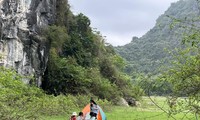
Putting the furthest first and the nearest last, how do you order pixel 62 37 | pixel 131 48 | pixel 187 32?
pixel 131 48, pixel 62 37, pixel 187 32

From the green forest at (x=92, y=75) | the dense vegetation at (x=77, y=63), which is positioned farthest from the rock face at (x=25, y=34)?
the dense vegetation at (x=77, y=63)

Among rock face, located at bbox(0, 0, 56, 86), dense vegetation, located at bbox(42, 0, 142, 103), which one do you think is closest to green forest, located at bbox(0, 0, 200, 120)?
dense vegetation, located at bbox(42, 0, 142, 103)

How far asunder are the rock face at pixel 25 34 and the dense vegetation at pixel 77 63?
41.0 inches

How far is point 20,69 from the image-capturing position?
19.5 meters

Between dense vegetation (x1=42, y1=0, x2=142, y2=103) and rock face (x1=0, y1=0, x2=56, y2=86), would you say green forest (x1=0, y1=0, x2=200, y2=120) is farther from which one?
rock face (x1=0, y1=0, x2=56, y2=86)

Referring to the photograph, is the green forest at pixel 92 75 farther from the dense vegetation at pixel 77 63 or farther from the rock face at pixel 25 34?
the rock face at pixel 25 34

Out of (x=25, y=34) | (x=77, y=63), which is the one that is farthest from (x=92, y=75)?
(x=25, y=34)

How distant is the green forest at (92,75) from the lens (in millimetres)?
4340

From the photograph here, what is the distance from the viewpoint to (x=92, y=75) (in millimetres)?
24766

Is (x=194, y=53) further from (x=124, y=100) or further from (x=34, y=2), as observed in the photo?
(x=124, y=100)

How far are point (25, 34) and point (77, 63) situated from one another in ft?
21.4

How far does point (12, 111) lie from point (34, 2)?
49.0 ft

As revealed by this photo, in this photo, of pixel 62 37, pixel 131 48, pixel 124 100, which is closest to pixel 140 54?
pixel 131 48

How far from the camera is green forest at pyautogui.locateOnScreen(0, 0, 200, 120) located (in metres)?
4.34
